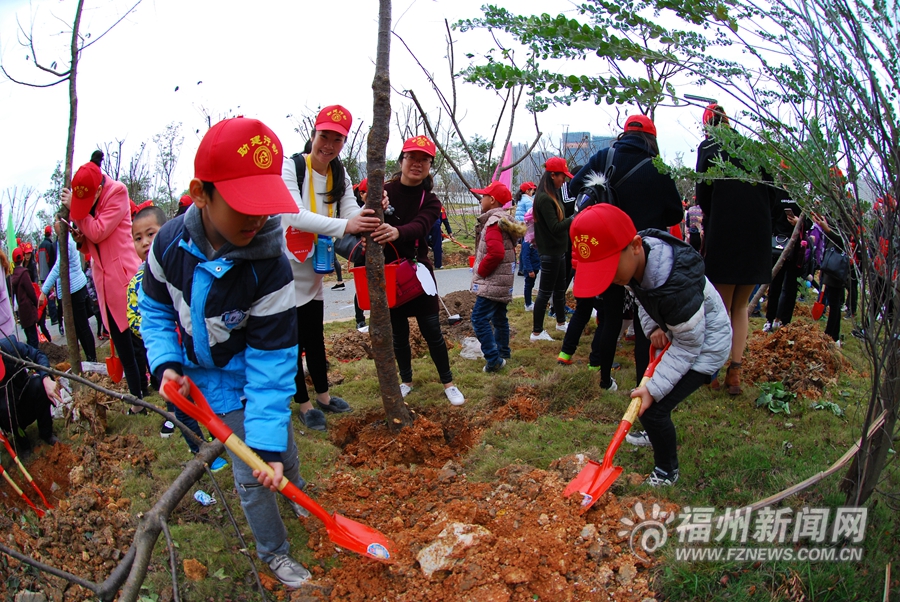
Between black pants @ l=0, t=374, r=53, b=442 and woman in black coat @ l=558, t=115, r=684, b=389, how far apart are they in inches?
159

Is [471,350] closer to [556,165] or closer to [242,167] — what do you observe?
[556,165]

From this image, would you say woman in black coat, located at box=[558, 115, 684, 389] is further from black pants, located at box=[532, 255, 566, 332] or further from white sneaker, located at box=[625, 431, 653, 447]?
black pants, located at box=[532, 255, 566, 332]

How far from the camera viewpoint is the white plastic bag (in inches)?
204

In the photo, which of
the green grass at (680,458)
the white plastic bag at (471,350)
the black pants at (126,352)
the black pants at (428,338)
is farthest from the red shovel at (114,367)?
the white plastic bag at (471,350)

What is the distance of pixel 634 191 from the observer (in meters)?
3.72

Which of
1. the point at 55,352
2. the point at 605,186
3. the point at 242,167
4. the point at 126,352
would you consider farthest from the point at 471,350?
the point at 55,352

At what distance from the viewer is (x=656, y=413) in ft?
8.75

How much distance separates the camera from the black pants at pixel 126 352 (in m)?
4.05

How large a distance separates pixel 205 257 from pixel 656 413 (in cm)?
214

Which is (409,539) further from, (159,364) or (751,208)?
(751,208)

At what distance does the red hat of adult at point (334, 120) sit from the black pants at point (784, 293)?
449cm

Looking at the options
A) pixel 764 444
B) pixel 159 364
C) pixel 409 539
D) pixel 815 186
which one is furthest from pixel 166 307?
pixel 764 444

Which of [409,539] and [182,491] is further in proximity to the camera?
[409,539]

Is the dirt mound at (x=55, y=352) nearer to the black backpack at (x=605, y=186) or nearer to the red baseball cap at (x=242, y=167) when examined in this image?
the red baseball cap at (x=242, y=167)
